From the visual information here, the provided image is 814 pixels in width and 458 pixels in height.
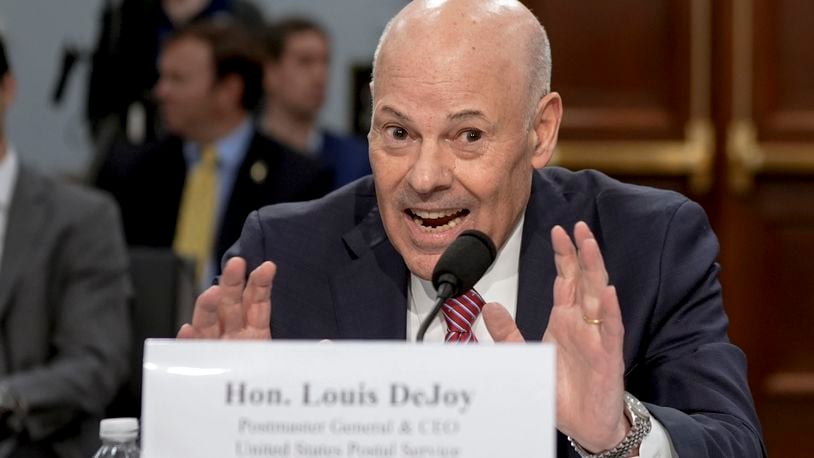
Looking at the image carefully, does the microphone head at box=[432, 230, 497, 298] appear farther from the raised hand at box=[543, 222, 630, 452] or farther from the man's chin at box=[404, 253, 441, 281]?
the man's chin at box=[404, 253, 441, 281]

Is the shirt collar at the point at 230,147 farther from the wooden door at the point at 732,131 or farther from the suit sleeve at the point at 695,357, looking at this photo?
the suit sleeve at the point at 695,357

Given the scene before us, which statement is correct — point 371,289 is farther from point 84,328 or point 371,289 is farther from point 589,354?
point 84,328

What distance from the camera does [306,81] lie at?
5.47 metres

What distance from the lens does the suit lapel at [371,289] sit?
7.22 feet

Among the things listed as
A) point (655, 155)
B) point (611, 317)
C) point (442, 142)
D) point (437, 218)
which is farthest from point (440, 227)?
point (655, 155)

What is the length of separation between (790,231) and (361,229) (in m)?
2.68

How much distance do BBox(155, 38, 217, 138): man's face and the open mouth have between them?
3.03m

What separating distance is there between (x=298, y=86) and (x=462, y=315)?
11.2 ft

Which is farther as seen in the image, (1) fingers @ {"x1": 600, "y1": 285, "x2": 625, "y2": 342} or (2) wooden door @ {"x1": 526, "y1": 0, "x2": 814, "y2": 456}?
(2) wooden door @ {"x1": 526, "y1": 0, "x2": 814, "y2": 456}

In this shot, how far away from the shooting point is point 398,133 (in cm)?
210

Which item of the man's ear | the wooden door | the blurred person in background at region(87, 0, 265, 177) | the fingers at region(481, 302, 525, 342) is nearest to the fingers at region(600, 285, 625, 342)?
the fingers at region(481, 302, 525, 342)

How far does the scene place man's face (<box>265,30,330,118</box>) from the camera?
5430 mm

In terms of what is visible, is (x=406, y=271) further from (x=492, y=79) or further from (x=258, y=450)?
(x=258, y=450)

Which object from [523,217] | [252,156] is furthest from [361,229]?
[252,156]
